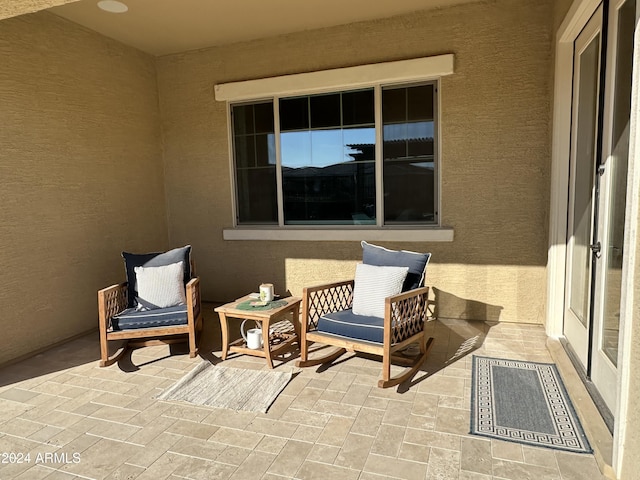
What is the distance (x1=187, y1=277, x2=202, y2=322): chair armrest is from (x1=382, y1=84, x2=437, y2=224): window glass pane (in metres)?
2.23

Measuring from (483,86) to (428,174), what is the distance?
0.99 m

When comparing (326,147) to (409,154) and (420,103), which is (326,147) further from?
(420,103)

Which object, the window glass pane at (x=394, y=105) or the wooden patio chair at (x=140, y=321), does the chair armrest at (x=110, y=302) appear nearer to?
the wooden patio chair at (x=140, y=321)

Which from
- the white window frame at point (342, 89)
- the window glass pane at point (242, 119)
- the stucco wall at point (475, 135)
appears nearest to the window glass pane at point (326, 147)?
the white window frame at point (342, 89)

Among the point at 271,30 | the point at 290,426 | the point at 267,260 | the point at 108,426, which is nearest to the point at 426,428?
the point at 290,426

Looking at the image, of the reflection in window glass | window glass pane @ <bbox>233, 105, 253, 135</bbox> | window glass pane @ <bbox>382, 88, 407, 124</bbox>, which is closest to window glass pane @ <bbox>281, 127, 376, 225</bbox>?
the reflection in window glass

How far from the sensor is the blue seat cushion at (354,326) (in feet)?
10.2

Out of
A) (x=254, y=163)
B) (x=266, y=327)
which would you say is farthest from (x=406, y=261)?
(x=254, y=163)

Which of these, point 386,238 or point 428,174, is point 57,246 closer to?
point 386,238

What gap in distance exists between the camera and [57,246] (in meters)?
4.06

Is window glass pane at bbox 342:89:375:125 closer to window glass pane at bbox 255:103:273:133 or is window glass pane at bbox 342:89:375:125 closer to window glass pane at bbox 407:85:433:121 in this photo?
window glass pane at bbox 407:85:433:121

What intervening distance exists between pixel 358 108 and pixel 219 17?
1.67 meters

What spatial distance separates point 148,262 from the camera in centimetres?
406

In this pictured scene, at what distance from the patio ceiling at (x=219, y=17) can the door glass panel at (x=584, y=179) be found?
4.95ft
